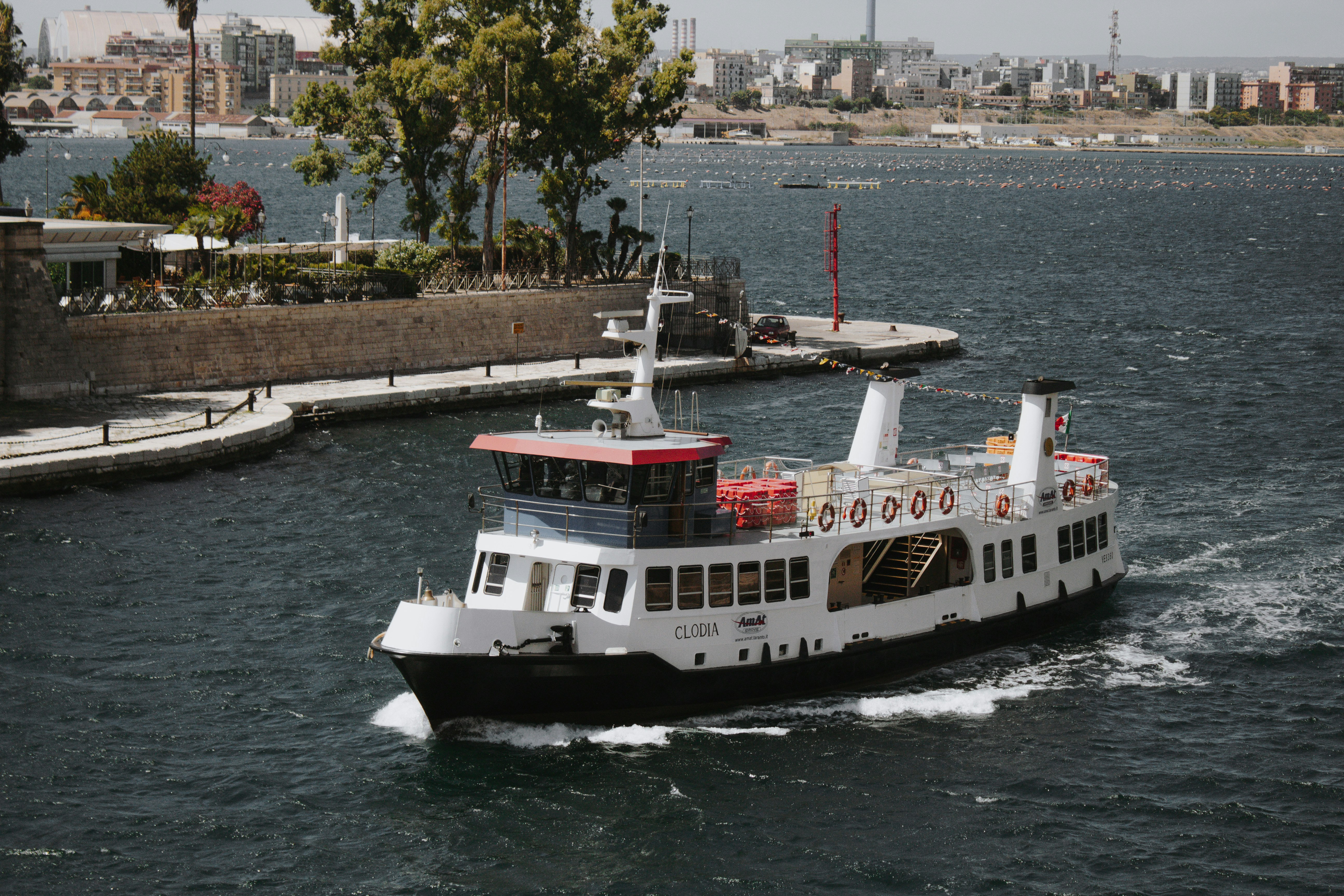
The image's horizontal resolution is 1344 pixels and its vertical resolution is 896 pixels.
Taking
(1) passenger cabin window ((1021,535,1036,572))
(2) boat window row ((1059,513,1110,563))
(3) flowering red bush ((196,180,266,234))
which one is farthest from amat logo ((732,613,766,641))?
(3) flowering red bush ((196,180,266,234))

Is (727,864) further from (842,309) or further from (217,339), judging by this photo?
(842,309)

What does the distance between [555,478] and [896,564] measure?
8719 mm

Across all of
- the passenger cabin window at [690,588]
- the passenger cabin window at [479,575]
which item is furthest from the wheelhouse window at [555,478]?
the passenger cabin window at [690,588]

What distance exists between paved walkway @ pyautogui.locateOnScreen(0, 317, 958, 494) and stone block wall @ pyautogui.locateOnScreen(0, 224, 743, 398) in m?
0.83

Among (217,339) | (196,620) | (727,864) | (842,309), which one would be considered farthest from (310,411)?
(842,309)

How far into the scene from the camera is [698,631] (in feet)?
93.1

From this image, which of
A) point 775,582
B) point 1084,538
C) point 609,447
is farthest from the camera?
point 1084,538

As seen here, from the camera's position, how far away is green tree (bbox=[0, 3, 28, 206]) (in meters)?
71.3

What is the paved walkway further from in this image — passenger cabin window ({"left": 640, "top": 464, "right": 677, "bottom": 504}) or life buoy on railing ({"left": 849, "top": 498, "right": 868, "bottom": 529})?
life buoy on railing ({"left": 849, "top": 498, "right": 868, "bottom": 529})

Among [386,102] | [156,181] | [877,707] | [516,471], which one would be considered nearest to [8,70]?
[156,181]

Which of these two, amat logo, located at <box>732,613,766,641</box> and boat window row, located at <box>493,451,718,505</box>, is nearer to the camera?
boat window row, located at <box>493,451,718,505</box>

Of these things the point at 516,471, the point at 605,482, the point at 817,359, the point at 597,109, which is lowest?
the point at 605,482

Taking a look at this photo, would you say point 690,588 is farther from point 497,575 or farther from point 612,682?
point 497,575

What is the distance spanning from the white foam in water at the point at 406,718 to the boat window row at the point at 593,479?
186 inches
